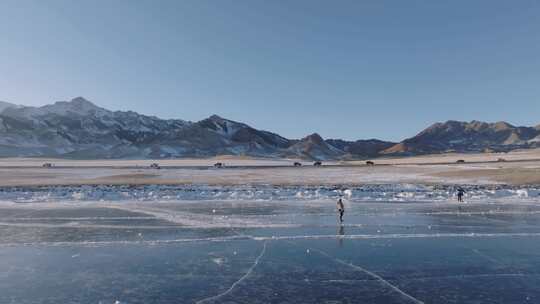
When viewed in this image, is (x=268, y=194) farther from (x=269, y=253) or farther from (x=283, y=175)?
(x=283, y=175)

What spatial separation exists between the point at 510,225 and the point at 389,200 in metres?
9.11

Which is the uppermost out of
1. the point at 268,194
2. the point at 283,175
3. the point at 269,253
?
the point at 283,175

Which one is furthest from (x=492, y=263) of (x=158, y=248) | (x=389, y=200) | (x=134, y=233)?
(x=389, y=200)

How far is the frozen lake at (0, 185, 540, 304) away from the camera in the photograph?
942 centimetres

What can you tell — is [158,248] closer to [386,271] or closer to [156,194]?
[386,271]

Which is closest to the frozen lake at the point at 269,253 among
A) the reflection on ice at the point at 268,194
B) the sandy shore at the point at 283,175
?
the reflection on ice at the point at 268,194

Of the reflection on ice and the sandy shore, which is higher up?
the sandy shore

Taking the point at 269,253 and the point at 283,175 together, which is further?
the point at 283,175

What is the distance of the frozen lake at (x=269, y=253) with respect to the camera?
9.42 meters

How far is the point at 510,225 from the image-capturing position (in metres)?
17.4

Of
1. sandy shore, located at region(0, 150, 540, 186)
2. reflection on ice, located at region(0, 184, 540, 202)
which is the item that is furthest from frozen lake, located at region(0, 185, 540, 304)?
sandy shore, located at region(0, 150, 540, 186)

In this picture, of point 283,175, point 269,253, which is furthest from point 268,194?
point 283,175

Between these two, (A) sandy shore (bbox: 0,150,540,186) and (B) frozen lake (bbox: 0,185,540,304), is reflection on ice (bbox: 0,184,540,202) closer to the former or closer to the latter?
(B) frozen lake (bbox: 0,185,540,304)

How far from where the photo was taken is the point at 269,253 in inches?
513
